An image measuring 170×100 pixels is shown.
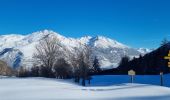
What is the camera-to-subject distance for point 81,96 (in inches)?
737

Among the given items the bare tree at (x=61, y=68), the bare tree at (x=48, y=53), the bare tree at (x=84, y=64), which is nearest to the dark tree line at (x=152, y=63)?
the bare tree at (x=61, y=68)

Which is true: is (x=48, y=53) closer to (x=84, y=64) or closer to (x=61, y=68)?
(x=84, y=64)

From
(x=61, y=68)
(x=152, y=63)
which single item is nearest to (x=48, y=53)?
(x=61, y=68)

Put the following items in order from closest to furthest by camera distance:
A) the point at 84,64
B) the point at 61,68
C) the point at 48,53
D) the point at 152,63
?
the point at 48,53
the point at 84,64
the point at 61,68
the point at 152,63

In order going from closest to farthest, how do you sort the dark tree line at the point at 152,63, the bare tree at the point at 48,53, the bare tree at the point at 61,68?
the bare tree at the point at 48,53 < the bare tree at the point at 61,68 < the dark tree line at the point at 152,63

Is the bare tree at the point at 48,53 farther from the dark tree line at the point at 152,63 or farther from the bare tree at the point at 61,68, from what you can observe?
the dark tree line at the point at 152,63

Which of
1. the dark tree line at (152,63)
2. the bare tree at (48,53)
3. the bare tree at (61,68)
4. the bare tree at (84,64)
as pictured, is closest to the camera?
the bare tree at (48,53)

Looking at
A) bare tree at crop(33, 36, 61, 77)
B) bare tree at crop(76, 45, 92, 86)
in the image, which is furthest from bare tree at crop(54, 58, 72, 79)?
bare tree at crop(33, 36, 61, 77)

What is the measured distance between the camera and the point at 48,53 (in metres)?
58.4

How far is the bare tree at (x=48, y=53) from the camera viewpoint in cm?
5866

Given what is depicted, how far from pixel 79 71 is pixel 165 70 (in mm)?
55070

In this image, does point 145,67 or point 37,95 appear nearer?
point 37,95

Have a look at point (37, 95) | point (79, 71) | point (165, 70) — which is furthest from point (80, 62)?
point (165, 70)

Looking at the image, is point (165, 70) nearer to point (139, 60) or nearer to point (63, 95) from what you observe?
point (139, 60)
